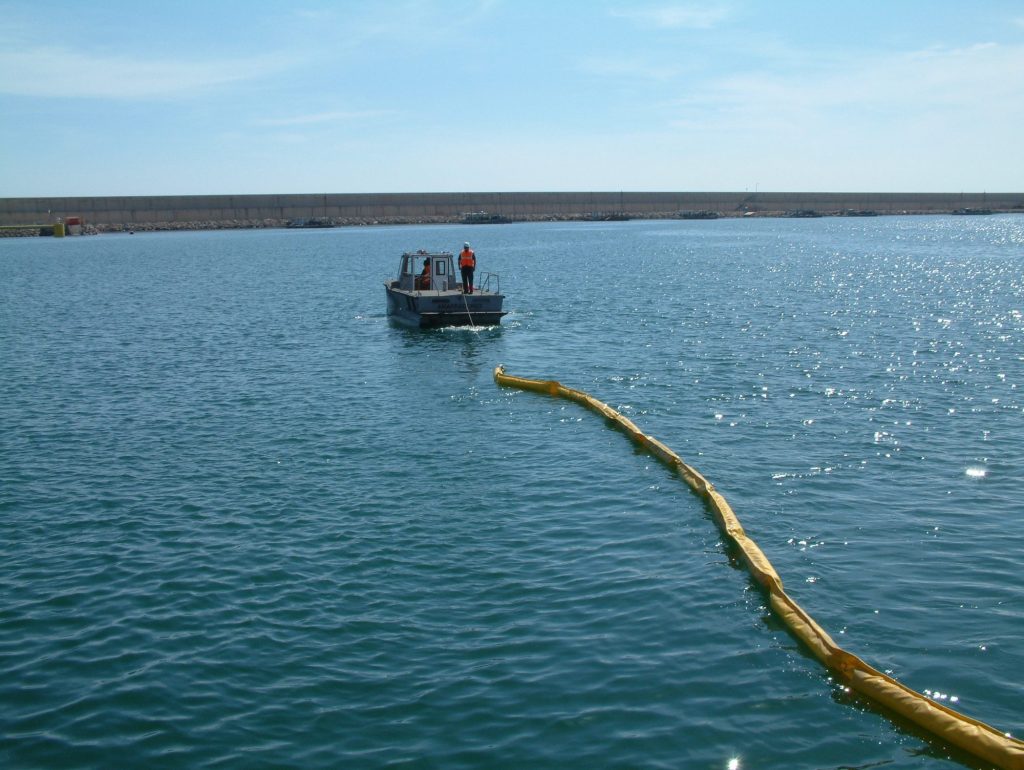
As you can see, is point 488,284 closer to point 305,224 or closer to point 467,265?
point 467,265

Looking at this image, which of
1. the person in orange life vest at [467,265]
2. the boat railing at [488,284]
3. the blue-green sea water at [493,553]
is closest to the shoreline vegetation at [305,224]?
the boat railing at [488,284]

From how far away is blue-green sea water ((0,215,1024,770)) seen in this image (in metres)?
9.59

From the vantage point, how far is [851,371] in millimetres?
27578

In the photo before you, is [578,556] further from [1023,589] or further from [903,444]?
[903,444]

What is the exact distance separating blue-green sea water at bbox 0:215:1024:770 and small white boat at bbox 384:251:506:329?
3.49m

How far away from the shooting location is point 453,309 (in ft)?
122

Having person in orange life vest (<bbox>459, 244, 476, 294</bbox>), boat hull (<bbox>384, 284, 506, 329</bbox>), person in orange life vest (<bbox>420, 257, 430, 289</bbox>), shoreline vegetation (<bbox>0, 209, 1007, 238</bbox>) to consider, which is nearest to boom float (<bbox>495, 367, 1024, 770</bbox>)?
person in orange life vest (<bbox>459, 244, 476, 294</bbox>)

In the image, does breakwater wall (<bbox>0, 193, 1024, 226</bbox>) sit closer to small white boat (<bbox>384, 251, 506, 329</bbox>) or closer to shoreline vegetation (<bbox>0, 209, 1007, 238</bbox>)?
shoreline vegetation (<bbox>0, 209, 1007, 238</bbox>)

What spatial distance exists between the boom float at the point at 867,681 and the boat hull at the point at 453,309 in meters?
22.0

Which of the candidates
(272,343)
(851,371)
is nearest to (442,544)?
(851,371)

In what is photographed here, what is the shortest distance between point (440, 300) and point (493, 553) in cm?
2333

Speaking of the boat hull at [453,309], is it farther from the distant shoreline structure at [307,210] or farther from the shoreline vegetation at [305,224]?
the distant shoreline structure at [307,210]

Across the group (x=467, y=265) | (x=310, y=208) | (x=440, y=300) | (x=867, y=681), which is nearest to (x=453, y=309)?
(x=440, y=300)

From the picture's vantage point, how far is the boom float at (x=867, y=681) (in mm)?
8781
